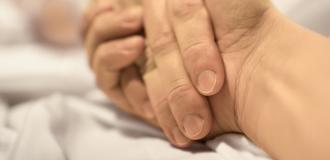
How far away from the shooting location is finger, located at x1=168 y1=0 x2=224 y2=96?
0.62 m

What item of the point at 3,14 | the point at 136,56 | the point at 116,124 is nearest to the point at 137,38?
the point at 136,56

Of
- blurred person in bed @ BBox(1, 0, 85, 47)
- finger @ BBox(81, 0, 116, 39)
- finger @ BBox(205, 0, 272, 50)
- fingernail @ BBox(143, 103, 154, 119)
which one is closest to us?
finger @ BBox(205, 0, 272, 50)

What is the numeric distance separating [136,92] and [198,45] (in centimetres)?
19

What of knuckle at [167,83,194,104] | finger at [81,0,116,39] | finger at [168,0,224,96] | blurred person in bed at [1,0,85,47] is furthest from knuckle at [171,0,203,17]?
blurred person in bed at [1,0,85,47]

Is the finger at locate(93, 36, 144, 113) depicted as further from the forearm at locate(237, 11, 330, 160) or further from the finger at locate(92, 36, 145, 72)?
the forearm at locate(237, 11, 330, 160)

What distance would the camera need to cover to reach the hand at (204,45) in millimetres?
612

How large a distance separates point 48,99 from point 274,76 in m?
0.45

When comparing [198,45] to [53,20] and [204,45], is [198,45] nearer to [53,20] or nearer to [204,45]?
[204,45]

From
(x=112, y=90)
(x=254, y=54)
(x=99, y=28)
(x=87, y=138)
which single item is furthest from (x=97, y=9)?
(x=254, y=54)

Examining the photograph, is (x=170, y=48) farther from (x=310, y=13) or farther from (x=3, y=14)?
(x=3, y=14)

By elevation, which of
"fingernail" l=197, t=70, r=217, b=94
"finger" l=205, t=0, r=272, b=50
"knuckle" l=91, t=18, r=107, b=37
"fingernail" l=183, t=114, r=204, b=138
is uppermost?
"finger" l=205, t=0, r=272, b=50

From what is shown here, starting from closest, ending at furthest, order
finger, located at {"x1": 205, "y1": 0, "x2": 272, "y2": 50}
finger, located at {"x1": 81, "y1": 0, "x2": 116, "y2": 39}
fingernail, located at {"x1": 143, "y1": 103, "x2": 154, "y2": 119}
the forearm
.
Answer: the forearm → finger, located at {"x1": 205, "y1": 0, "x2": 272, "y2": 50} → fingernail, located at {"x1": 143, "y1": 103, "x2": 154, "y2": 119} → finger, located at {"x1": 81, "y1": 0, "x2": 116, "y2": 39}

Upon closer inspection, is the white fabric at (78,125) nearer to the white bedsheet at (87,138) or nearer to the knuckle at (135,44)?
the white bedsheet at (87,138)

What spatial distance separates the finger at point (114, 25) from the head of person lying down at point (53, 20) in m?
0.35
